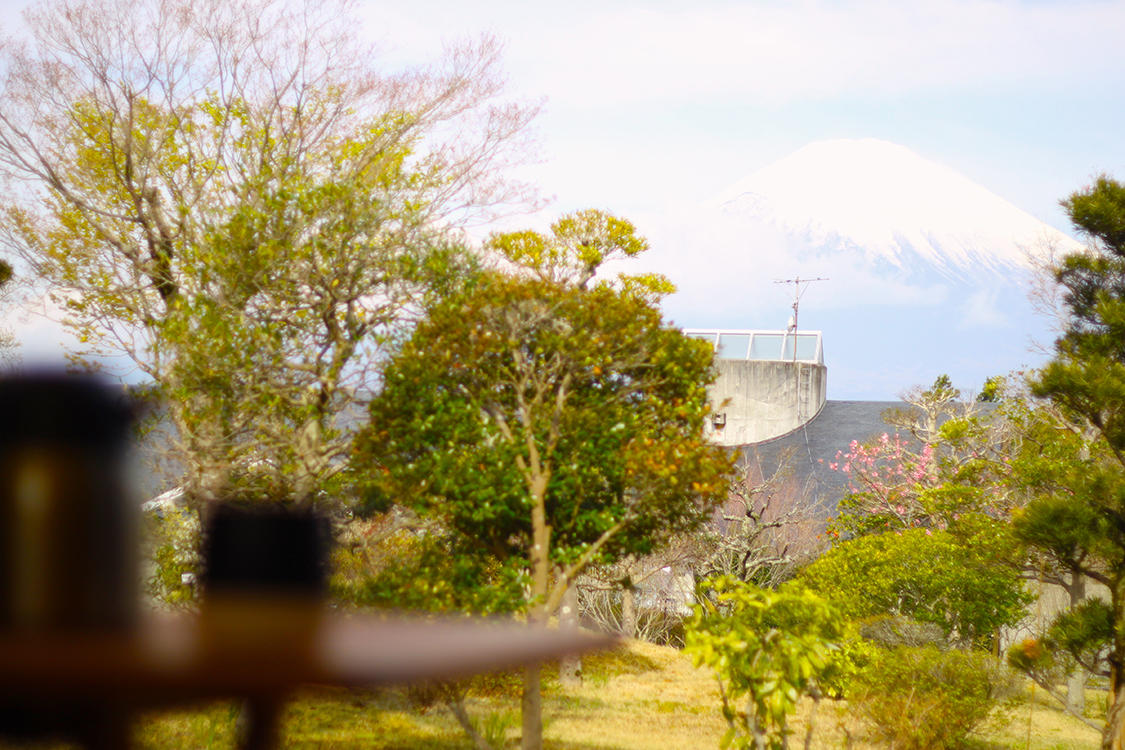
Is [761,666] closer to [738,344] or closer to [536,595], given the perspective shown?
[536,595]

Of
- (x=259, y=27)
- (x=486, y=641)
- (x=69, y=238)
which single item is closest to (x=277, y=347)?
(x=69, y=238)

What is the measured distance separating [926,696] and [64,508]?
647 cm

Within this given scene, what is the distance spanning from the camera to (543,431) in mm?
5219

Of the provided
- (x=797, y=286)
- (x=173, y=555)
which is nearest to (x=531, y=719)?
(x=173, y=555)

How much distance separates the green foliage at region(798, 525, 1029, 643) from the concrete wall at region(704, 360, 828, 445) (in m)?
6.69

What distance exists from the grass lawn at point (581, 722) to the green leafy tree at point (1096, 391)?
1.28 metres

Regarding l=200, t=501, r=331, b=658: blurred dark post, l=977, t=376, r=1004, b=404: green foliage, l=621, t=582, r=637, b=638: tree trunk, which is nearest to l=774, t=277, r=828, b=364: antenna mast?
l=977, t=376, r=1004, b=404: green foliage

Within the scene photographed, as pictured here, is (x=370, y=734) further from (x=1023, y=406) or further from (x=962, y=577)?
(x=1023, y=406)

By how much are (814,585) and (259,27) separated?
6.88 m

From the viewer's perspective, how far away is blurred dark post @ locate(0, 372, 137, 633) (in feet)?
3.15

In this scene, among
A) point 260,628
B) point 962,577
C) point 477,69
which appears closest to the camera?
point 260,628

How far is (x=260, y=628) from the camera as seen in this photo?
2.91 ft

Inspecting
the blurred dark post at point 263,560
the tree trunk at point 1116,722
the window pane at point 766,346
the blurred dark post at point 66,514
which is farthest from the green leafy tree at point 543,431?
the window pane at point 766,346

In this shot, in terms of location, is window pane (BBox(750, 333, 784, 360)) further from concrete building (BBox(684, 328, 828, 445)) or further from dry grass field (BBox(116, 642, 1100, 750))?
dry grass field (BBox(116, 642, 1100, 750))
